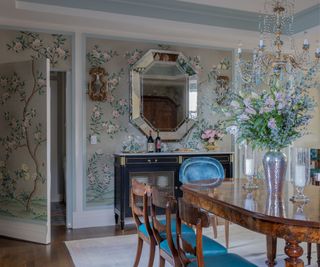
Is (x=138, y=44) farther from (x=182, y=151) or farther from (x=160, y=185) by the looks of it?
(x=160, y=185)

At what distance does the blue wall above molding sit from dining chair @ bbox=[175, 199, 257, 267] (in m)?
3.03

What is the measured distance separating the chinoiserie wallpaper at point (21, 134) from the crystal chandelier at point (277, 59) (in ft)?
7.52

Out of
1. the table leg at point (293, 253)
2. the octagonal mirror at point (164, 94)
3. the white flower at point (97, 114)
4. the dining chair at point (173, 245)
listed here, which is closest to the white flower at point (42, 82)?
the white flower at point (97, 114)

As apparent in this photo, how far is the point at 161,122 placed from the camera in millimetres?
5133

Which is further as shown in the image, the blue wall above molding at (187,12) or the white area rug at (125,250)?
Result: the blue wall above molding at (187,12)

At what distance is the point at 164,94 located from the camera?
5168 mm

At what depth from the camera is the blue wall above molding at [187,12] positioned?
169 inches

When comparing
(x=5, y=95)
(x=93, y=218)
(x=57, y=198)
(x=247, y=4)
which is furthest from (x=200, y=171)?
(x=57, y=198)

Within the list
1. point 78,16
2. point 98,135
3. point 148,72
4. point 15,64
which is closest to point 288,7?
point 148,72

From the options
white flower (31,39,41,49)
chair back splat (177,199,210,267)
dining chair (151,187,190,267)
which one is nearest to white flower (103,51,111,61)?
white flower (31,39,41,49)

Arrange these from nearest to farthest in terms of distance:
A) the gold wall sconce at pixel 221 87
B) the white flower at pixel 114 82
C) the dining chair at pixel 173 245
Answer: the dining chair at pixel 173 245 → the white flower at pixel 114 82 → the gold wall sconce at pixel 221 87

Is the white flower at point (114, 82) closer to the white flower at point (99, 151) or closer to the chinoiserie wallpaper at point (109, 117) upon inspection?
the chinoiserie wallpaper at point (109, 117)

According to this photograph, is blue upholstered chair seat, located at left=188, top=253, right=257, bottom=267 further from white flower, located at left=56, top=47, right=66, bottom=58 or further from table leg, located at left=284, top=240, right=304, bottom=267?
white flower, located at left=56, top=47, right=66, bottom=58

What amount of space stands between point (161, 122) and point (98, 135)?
93 cm
